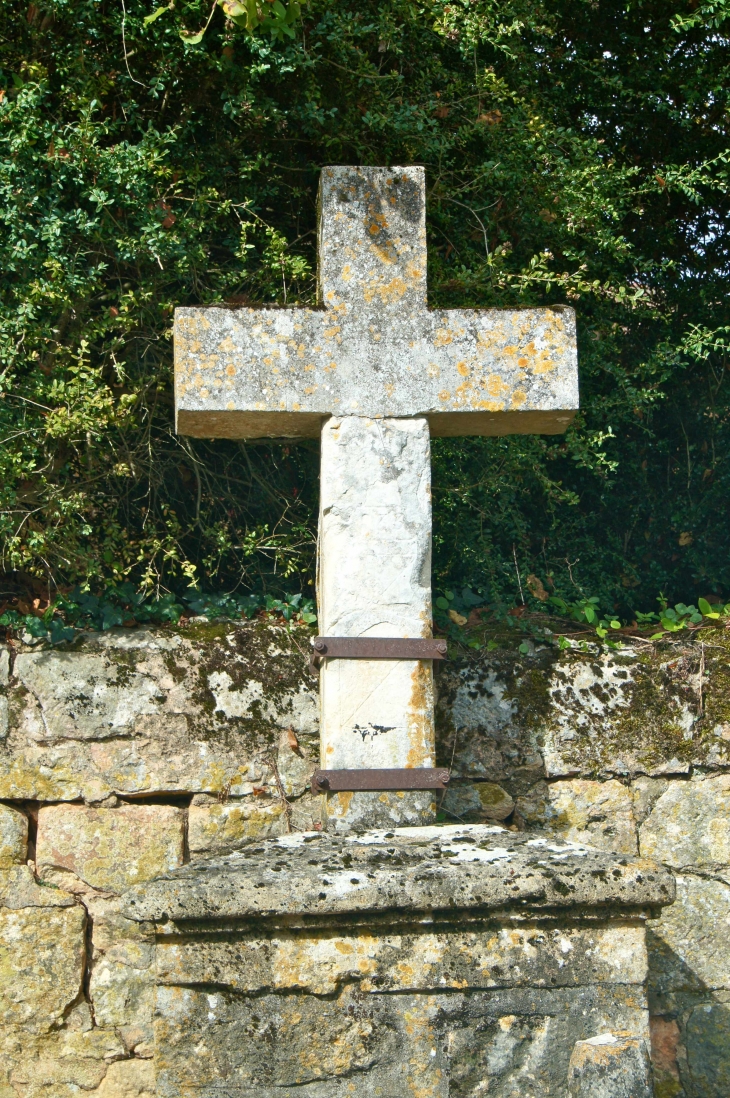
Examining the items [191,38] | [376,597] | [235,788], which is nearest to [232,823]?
[235,788]

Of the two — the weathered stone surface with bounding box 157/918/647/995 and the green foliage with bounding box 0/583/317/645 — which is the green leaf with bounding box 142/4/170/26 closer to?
the green foliage with bounding box 0/583/317/645

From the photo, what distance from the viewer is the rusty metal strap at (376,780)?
12.1ft

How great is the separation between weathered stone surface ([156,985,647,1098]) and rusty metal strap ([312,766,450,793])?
0.73 metres

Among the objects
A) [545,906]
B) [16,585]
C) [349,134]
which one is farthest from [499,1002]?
[349,134]

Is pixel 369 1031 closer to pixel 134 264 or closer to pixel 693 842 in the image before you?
pixel 693 842

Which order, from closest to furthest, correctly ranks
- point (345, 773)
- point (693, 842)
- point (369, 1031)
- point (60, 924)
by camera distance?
point (369, 1031) → point (345, 773) → point (60, 924) → point (693, 842)

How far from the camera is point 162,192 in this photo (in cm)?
433

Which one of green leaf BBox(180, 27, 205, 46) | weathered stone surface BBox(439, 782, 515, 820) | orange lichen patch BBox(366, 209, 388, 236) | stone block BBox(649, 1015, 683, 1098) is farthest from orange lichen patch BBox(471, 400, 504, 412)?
stone block BBox(649, 1015, 683, 1098)

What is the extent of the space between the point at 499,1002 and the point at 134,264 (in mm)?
2969

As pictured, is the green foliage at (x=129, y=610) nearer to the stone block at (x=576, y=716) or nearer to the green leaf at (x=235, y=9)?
the stone block at (x=576, y=716)

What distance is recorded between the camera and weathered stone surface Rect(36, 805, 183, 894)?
14.0 feet

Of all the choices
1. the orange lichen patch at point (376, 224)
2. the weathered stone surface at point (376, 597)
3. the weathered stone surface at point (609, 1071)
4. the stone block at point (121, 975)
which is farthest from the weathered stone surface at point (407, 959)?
the orange lichen patch at point (376, 224)

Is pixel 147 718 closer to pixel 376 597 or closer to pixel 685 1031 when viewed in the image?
pixel 376 597

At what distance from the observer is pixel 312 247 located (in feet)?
15.7
